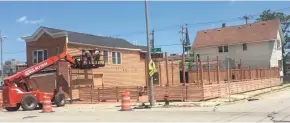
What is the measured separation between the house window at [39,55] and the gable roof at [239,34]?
31205 mm

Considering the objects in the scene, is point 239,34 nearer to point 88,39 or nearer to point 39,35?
point 88,39

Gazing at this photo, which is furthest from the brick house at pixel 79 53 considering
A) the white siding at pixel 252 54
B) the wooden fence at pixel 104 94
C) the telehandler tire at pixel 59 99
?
the white siding at pixel 252 54

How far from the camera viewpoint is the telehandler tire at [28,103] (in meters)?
26.5

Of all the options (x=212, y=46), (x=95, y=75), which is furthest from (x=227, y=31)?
(x=95, y=75)

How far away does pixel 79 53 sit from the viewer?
36.6 meters

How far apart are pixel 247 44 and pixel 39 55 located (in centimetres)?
3210

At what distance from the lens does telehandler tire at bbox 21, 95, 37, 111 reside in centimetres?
2648

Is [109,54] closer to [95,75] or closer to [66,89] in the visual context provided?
[95,75]

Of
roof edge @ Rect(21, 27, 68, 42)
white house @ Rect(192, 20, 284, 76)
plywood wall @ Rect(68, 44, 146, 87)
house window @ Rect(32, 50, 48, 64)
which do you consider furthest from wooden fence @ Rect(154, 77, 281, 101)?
white house @ Rect(192, 20, 284, 76)

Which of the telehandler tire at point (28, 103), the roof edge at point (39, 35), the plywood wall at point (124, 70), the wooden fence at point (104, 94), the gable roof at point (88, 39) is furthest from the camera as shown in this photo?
the plywood wall at point (124, 70)

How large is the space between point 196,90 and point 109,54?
15493 millimetres

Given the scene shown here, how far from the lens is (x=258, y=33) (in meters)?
58.5

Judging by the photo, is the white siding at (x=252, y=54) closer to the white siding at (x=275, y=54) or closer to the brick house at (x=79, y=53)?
the white siding at (x=275, y=54)

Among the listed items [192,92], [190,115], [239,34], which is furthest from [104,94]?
[239,34]
